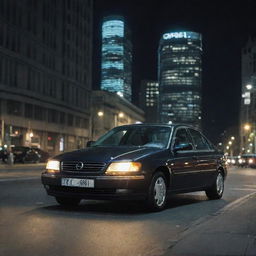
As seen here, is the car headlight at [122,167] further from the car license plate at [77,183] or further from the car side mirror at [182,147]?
the car side mirror at [182,147]

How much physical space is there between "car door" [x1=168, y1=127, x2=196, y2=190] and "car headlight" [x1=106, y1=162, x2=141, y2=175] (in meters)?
0.99

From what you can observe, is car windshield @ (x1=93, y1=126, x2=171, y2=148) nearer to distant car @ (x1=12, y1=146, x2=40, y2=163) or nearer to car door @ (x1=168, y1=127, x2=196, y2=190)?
car door @ (x1=168, y1=127, x2=196, y2=190)

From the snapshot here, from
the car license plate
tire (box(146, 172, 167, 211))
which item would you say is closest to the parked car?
tire (box(146, 172, 167, 211))

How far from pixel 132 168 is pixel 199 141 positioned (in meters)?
2.93

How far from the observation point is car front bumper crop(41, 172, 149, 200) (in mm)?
8289

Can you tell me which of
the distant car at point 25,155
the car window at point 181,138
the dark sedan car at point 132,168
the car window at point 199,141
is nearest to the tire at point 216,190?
the dark sedan car at point 132,168

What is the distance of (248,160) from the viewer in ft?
189

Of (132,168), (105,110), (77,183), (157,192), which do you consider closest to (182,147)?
(157,192)

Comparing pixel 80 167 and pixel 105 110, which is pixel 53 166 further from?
pixel 105 110

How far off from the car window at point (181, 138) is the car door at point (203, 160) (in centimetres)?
24

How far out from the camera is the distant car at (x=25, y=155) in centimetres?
4400

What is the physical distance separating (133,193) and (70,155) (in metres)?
1.28

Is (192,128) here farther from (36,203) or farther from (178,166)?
(36,203)

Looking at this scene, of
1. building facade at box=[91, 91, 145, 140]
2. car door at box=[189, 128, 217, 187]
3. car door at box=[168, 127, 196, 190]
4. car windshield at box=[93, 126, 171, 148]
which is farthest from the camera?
building facade at box=[91, 91, 145, 140]
